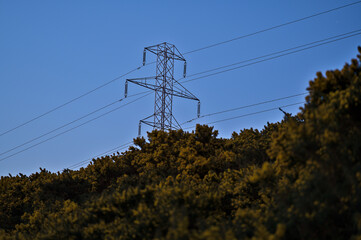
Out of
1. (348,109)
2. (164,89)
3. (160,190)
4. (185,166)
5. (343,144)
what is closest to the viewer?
(343,144)

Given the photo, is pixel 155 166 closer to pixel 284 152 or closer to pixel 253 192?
pixel 253 192

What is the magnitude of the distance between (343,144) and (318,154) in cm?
51

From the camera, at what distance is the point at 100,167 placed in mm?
18594

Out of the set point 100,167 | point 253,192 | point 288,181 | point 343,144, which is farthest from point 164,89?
point 343,144

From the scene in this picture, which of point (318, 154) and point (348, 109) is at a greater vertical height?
point (348, 109)

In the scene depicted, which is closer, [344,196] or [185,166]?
[344,196]

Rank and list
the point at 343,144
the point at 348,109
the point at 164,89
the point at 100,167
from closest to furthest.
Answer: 1. the point at 343,144
2. the point at 348,109
3. the point at 100,167
4. the point at 164,89

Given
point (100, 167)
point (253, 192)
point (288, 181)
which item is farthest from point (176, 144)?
point (288, 181)

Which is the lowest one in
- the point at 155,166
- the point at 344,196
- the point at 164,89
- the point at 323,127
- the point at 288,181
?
the point at 344,196

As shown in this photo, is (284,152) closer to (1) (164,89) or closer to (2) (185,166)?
(2) (185,166)

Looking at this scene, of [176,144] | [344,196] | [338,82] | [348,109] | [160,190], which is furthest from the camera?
[176,144]

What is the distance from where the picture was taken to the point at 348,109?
7348mm

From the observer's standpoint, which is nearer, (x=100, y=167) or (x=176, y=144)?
(x=176, y=144)

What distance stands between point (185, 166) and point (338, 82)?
7.94 meters
